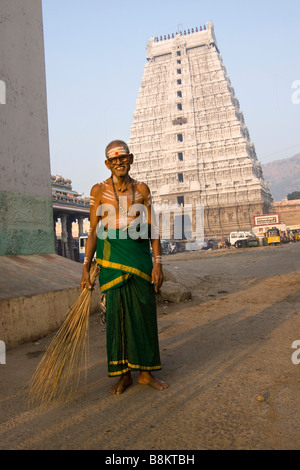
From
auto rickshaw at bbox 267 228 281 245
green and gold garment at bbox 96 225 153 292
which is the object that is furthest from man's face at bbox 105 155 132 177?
auto rickshaw at bbox 267 228 281 245

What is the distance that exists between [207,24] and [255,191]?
2929cm

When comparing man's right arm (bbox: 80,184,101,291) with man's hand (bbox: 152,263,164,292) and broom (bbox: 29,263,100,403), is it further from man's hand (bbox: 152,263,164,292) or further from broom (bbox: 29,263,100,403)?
man's hand (bbox: 152,263,164,292)

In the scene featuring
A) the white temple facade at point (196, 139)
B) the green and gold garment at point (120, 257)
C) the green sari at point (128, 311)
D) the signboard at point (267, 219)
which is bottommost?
the green sari at point (128, 311)

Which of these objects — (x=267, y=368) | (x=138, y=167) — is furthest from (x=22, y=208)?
(x=138, y=167)

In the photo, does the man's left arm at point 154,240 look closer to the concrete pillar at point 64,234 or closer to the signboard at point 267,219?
the concrete pillar at point 64,234

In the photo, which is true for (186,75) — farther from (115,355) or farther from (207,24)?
(115,355)

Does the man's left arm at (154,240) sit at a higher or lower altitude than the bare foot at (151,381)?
higher

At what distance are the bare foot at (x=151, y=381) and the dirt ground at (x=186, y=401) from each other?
1.3 inches

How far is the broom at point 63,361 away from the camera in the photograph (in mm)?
2314

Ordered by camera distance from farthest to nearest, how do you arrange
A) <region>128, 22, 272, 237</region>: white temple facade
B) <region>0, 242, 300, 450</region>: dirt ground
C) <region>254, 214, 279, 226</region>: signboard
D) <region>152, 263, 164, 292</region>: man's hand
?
<region>128, 22, 272, 237</region>: white temple facade → <region>254, 214, 279, 226</region>: signboard → <region>152, 263, 164, 292</region>: man's hand → <region>0, 242, 300, 450</region>: dirt ground

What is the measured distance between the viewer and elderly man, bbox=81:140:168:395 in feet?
7.64

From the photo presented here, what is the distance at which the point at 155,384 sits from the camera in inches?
90.4

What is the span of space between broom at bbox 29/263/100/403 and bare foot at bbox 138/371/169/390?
0.46 meters

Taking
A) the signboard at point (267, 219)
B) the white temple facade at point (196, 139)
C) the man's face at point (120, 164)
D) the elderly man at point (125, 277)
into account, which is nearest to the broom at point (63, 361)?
the elderly man at point (125, 277)
